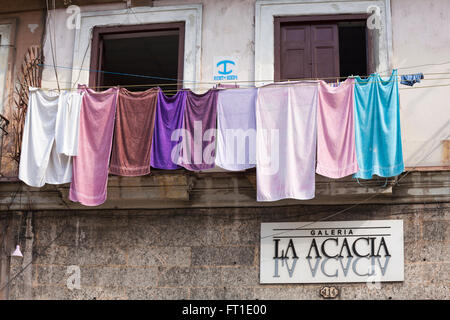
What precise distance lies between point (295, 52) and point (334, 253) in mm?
3291

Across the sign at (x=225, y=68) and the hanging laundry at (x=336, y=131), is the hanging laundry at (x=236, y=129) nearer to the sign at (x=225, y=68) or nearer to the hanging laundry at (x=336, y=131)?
the sign at (x=225, y=68)

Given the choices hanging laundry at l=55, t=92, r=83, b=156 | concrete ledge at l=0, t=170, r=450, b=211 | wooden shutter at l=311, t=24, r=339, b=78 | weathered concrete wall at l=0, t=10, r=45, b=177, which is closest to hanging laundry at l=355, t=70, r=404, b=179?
concrete ledge at l=0, t=170, r=450, b=211

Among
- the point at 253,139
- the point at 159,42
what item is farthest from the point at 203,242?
the point at 159,42

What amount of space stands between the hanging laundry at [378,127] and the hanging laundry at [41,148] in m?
4.23

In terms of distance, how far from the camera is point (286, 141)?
34.0 feet

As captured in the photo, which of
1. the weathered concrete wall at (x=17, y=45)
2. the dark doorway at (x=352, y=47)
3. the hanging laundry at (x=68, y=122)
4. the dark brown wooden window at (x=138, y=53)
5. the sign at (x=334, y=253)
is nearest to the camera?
the sign at (x=334, y=253)

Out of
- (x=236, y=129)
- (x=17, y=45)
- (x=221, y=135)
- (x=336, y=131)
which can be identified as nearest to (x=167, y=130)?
(x=221, y=135)

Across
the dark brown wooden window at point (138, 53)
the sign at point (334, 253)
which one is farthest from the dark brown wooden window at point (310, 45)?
the sign at point (334, 253)

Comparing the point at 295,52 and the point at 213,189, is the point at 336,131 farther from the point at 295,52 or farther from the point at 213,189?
the point at 213,189

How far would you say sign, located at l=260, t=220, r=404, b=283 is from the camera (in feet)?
34.0

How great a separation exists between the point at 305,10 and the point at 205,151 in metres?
2.98

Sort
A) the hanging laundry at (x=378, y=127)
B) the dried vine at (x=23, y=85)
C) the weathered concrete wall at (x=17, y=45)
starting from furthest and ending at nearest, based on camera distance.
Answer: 1. the weathered concrete wall at (x=17, y=45)
2. the dried vine at (x=23, y=85)
3. the hanging laundry at (x=378, y=127)

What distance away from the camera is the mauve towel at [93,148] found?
10609 millimetres

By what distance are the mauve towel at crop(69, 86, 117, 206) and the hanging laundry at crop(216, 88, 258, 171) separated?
1628 millimetres
